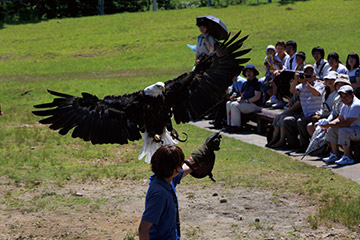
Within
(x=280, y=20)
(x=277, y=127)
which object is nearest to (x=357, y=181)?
(x=277, y=127)

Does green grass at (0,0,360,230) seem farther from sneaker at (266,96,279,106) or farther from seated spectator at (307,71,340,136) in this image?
sneaker at (266,96,279,106)

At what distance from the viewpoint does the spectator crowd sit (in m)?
9.47

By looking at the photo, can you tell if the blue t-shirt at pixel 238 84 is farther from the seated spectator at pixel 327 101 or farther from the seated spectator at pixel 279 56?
the seated spectator at pixel 327 101

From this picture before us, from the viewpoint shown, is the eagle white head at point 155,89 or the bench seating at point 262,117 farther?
the bench seating at point 262,117

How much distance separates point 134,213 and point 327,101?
460cm

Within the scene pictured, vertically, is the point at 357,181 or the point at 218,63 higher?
the point at 218,63

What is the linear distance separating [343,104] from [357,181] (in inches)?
60.9

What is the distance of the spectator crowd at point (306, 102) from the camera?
31.1ft

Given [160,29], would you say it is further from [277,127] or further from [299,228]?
[299,228]

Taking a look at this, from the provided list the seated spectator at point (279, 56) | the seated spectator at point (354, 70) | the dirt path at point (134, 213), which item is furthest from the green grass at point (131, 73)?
the seated spectator at point (354, 70)

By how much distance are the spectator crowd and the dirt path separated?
226 centimetres

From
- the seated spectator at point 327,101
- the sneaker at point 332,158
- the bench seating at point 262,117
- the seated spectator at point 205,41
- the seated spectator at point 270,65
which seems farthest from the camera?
the seated spectator at point 270,65

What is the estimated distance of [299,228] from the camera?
22.0 feet

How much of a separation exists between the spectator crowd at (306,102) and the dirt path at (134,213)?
226cm
